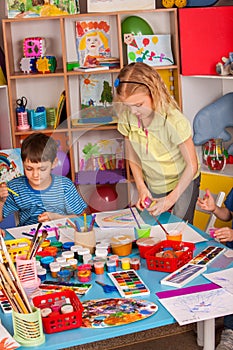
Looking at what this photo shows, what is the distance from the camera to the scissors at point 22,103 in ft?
10.7

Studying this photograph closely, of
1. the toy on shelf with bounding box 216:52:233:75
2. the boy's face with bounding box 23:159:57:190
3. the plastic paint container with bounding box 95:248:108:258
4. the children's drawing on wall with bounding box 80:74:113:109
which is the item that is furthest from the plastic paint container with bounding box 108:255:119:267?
the children's drawing on wall with bounding box 80:74:113:109

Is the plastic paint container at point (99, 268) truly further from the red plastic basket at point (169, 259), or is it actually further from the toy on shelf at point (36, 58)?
the toy on shelf at point (36, 58)

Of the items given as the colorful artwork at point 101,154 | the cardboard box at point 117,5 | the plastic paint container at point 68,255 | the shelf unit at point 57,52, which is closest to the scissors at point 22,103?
the shelf unit at point 57,52

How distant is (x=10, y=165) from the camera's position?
301 centimetres

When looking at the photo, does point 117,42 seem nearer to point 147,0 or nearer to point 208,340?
point 147,0

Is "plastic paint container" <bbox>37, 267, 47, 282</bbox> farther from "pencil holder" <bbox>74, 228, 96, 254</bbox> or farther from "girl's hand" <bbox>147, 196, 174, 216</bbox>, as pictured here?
"girl's hand" <bbox>147, 196, 174, 216</bbox>

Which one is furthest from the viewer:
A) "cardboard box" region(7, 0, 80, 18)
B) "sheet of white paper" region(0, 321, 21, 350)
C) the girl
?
"cardboard box" region(7, 0, 80, 18)

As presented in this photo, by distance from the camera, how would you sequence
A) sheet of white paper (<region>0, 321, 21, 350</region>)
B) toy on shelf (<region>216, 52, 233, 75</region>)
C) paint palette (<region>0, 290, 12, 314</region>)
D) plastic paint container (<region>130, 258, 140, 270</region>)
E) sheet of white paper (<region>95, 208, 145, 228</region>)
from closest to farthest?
1. sheet of white paper (<region>0, 321, 21, 350</region>)
2. paint palette (<region>0, 290, 12, 314</region>)
3. plastic paint container (<region>130, 258, 140, 270</region>)
4. sheet of white paper (<region>95, 208, 145, 228</region>)
5. toy on shelf (<region>216, 52, 233, 75</region>)

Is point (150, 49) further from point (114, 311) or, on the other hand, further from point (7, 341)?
point (7, 341)

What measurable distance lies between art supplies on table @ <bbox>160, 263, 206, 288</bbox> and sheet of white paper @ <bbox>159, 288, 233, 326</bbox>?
0.23 feet

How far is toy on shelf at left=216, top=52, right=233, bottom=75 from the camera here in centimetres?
296

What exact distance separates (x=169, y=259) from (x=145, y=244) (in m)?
0.14

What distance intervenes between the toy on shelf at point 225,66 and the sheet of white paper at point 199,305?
171cm

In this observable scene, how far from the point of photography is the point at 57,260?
1.67 meters
